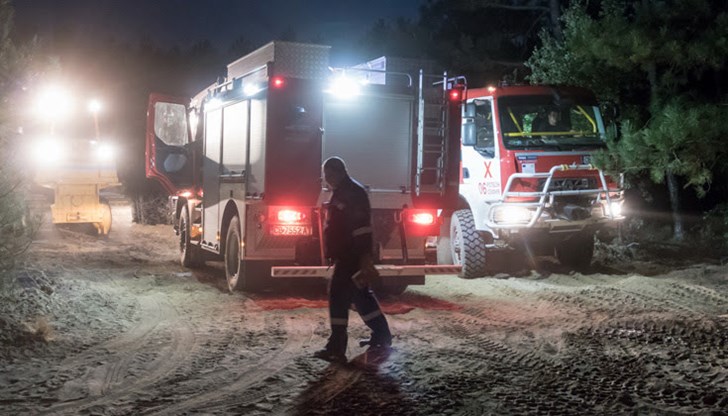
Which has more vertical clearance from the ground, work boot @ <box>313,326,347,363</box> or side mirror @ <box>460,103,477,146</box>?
side mirror @ <box>460,103,477,146</box>

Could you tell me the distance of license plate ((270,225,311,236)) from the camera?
31.7 ft

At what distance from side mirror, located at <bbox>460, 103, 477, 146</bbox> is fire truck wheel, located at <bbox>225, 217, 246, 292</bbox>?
3.71m

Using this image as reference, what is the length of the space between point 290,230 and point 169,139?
5463 mm

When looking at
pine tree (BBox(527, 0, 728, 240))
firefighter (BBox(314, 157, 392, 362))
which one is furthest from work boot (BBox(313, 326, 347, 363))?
pine tree (BBox(527, 0, 728, 240))

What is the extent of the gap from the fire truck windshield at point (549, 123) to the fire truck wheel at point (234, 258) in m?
4.36

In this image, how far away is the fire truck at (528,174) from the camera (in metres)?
11.6

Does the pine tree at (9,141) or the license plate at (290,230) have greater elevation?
the pine tree at (9,141)

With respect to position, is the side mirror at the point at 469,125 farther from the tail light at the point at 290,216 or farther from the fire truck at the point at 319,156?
the tail light at the point at 290,216

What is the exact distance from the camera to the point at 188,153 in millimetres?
13914

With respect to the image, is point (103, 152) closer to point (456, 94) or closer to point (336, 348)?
point (456, 94)

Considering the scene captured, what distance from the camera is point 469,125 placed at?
11.5m

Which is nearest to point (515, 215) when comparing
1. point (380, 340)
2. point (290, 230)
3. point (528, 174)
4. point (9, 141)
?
point (528, 174)

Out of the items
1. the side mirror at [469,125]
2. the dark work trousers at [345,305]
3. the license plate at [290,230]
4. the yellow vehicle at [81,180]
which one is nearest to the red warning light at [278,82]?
the license plate at [290,230]

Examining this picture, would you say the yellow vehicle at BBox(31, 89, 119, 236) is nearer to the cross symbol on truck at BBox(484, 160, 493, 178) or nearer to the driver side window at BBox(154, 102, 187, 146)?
the driver side window at BBox(154, 102, 187, 146)
